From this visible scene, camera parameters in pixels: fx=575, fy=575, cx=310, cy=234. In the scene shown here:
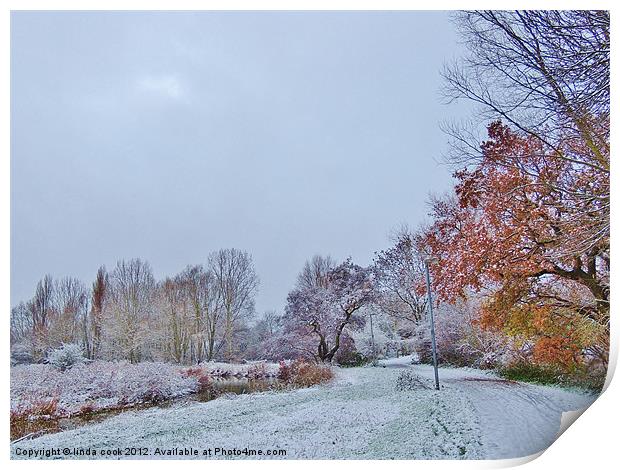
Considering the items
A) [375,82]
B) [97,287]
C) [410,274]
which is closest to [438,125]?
[375,82]

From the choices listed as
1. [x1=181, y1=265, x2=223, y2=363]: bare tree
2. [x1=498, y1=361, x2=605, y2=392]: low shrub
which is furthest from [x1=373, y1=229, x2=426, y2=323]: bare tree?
[x1=181, y1=265, x2=223, y2=363]: bare tree

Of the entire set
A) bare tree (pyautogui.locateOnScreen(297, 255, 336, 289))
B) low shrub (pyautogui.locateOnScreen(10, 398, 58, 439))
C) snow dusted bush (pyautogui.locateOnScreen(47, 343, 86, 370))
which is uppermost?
bare tree (pyautogui.locateOnScreen(297, 255, 336, 289))

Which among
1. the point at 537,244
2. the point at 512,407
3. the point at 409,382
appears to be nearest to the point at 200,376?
the point at 409,382

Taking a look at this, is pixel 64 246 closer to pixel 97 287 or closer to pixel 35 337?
pixel 97 287

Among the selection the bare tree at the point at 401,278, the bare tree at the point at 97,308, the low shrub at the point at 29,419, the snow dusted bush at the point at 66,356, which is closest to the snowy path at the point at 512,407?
the bare tree at the point at 401,278

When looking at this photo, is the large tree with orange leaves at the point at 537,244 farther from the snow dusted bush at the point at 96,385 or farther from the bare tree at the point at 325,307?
the snow dusted bush at the point at 96,385

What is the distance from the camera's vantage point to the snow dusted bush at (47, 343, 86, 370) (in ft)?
14.1

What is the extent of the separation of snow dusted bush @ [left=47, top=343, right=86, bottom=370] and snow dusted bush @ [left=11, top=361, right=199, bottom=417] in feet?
0.13

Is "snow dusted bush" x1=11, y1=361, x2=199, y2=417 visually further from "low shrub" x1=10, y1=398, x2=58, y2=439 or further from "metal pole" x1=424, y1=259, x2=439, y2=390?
"metal pole" x1=424, y1=259, x2=439, y2=390

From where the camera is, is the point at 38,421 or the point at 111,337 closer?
the point at 38,421

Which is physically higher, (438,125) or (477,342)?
(438,125)

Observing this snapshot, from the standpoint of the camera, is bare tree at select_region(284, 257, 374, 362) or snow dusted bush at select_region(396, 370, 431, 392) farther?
bare tree at select_region(284, 257, 374, 362)
